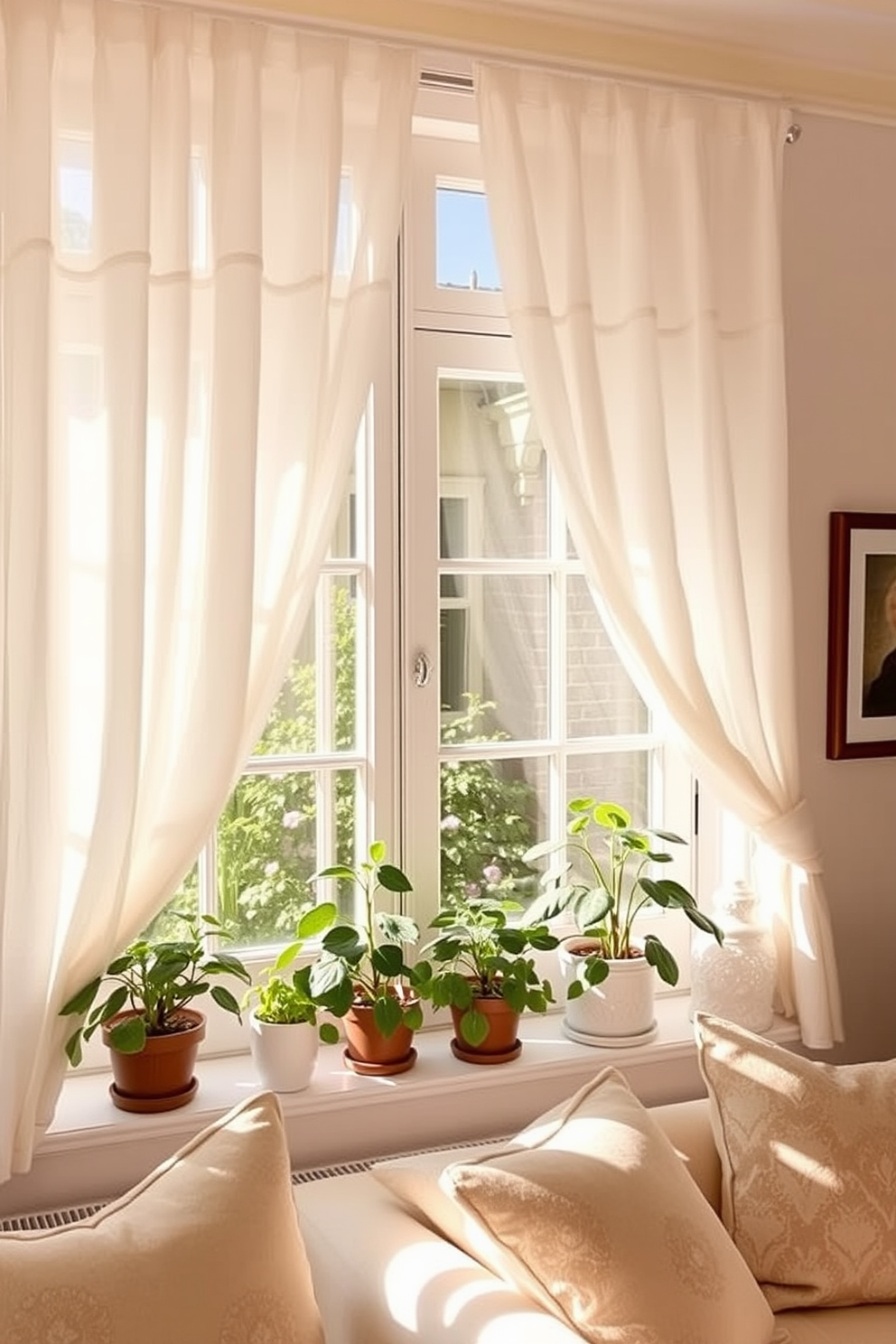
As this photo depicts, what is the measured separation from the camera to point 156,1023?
Answer: 96.8 inches

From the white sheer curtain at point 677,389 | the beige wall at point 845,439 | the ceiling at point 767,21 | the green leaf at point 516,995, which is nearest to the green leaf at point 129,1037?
the green leaf at point 516,995

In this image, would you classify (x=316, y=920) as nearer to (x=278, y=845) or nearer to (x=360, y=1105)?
(x=278, y=845)

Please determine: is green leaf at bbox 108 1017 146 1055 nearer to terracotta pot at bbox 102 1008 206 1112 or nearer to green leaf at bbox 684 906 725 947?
terracotta pot at bbox 102 1008 206 1112

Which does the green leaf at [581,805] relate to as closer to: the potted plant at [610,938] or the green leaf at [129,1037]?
the potted plant at [610,938]

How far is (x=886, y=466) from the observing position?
3100mm

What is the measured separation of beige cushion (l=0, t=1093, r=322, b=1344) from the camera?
5.37 ft

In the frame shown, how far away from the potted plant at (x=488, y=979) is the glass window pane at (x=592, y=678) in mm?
502

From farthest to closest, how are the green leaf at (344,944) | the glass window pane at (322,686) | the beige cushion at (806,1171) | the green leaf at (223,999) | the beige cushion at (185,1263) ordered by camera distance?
the glass window pane at (322,686) → the green leaf at (344,944) → the green leaf at (223,999) → the beige cushion at (806,1171) → the beige cushion at (185,1263)

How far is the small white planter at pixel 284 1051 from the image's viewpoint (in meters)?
2.52

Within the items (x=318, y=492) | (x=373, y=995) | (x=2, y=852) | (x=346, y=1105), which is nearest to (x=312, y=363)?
(x=318, y=492)

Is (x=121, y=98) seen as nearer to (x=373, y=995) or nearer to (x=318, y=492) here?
(x=318, y=492)

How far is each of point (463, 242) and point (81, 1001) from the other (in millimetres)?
1703

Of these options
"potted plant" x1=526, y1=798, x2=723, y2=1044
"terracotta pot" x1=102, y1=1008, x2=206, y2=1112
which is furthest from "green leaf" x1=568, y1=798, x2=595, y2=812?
"terracotta pot" x1=102, y1=1008, x2=206, y2=1112

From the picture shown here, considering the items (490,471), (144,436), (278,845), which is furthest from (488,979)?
(144,436)
